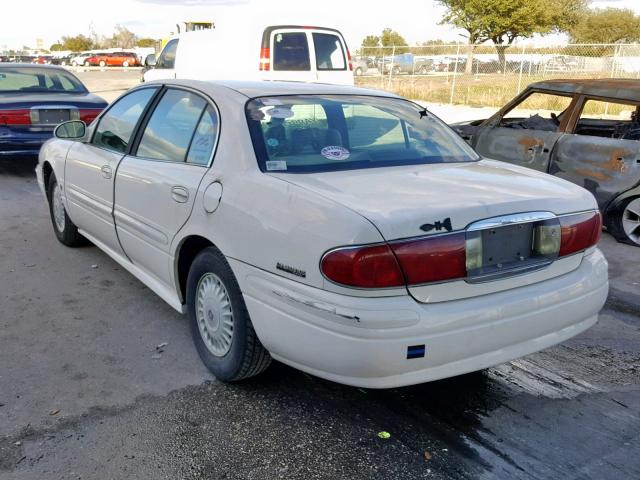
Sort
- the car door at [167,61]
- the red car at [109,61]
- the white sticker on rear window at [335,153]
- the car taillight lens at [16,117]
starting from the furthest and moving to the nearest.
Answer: the red car at [109,61] < the car door at [167,61] < the car taillight lens at [16,117] < the white sticker on rear window at [335,153]

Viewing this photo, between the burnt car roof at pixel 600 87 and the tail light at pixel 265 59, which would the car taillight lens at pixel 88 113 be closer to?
the tail light at pixel 265 59

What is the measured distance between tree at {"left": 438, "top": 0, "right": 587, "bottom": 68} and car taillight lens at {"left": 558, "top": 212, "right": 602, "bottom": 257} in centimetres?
3778

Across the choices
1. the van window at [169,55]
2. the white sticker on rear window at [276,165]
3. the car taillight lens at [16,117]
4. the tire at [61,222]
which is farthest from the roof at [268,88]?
the van window at [169,55]

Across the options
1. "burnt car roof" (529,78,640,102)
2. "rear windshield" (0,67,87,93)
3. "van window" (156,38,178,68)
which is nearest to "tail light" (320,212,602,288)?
"burnt car roof" (529,78,640,102)

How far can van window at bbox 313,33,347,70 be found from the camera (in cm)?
1151

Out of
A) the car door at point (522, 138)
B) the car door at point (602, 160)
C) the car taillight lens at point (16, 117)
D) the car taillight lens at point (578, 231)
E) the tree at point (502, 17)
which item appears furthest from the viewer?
the tree at point (502, 17)

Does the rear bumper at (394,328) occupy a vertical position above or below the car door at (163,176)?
below

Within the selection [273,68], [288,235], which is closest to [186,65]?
[273,68]

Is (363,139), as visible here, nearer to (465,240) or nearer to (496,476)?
(465,240)

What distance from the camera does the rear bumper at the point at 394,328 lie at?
2.57m

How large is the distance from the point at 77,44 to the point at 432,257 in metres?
109

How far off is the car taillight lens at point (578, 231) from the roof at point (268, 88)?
1.61m

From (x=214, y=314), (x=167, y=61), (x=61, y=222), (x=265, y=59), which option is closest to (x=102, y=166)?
(x=61, y=222)

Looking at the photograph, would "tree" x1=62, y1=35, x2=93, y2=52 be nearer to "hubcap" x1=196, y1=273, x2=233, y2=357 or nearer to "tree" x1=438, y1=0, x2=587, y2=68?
"tree" x1=438, y1=0, x2=587, y2=68
